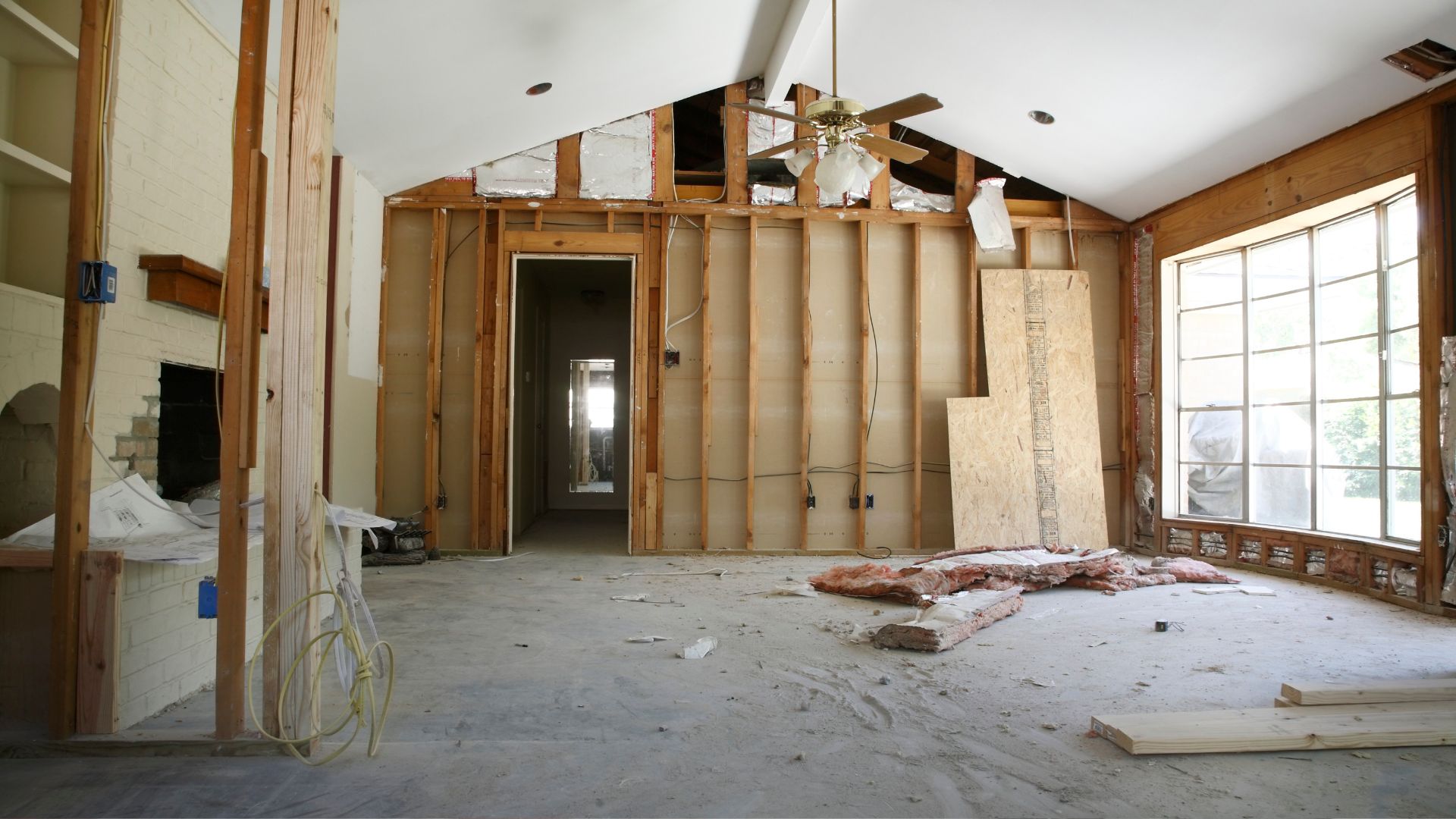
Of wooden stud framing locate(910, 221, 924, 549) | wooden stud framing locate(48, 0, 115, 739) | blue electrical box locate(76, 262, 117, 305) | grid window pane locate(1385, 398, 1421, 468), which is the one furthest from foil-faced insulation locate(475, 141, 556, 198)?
grid window pane locate(1385, 398, 1421, 468)

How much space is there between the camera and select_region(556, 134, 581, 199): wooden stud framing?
21.9 feet

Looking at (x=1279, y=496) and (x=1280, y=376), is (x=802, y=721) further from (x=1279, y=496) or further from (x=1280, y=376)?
(x=1280, y=376)

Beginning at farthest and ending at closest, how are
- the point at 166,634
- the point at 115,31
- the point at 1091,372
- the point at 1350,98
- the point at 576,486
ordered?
the point at 576,486, the point at 1091,372, the point at 1350,98, the point at 166,634, the point at 115,31

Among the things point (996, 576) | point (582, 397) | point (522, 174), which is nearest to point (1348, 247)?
point (996, 576)

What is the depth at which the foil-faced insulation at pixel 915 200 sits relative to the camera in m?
6.90

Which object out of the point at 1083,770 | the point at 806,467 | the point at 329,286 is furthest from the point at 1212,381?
the point at 329,286

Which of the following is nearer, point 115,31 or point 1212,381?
point 115,31

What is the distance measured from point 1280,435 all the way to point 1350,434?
54cm

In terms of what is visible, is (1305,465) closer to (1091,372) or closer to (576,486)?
(1091,372)

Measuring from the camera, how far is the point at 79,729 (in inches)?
93.4

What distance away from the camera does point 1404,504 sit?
481 centimetres

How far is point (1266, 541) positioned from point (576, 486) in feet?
25.4

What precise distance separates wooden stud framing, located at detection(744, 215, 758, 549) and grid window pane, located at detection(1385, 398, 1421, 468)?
4.21m

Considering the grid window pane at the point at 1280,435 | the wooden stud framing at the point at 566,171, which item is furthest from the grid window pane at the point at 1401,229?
the wooden stud framing at the point at 566,171
